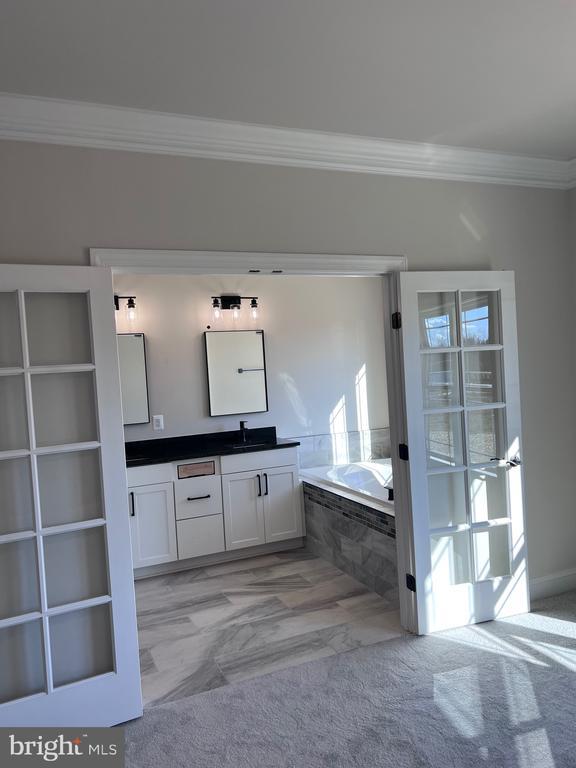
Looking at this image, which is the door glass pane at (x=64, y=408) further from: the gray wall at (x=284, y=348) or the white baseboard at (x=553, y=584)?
the white baseboard at (x=553, y=584)

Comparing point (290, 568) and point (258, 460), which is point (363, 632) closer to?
point (290, 568)

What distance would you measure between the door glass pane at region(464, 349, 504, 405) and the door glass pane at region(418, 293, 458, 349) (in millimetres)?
183

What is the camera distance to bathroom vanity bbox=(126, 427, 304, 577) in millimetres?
4309

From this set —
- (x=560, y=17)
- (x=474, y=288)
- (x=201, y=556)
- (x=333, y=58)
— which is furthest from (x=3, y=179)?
(x=201, y=556)

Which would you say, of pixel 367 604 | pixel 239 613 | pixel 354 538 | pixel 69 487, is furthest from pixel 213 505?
pixel 69 487

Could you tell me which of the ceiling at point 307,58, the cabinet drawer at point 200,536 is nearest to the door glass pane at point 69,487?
the ceiling at point 307,58

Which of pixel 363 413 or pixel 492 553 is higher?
pixel 363 413

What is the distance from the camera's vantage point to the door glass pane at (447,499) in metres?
3.26

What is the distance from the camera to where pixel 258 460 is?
4684mm

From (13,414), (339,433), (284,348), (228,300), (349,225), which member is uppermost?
(349,225)

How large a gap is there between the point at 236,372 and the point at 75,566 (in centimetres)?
278

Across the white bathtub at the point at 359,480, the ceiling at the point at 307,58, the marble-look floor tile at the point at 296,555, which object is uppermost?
the ceiling at the point at 307,58

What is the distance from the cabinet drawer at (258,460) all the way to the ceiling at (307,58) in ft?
8.55

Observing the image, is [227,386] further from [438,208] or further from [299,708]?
[299,708]
